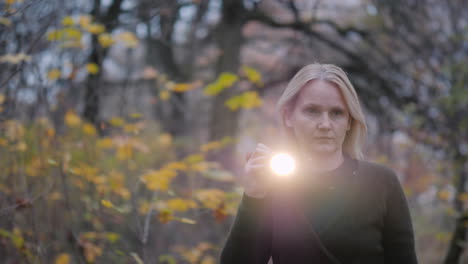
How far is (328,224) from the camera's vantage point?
1.35 m

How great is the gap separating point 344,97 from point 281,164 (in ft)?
1.27

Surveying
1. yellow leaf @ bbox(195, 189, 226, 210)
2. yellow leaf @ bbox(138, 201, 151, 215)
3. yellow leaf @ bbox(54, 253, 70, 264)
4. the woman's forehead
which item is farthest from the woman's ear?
yellow leaf @ bbox(54, 253, 70, 264)

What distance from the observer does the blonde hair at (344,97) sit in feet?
4.67

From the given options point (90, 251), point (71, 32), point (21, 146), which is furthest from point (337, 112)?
point (90, 251)

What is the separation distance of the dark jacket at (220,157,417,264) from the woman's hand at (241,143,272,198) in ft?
0.10

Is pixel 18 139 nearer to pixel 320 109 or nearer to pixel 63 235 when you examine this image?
pixel 63 235

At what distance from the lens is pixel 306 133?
143cm

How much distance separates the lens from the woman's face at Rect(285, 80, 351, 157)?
1.41 metres

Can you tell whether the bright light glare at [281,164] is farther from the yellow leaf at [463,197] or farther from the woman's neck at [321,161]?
the yellow leaf at [463,197]

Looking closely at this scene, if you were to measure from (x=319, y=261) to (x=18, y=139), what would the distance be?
2.44 m

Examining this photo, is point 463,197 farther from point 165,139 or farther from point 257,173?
point 257,173

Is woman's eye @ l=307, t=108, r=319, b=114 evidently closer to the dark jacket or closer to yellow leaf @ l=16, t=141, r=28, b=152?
the dark jacket

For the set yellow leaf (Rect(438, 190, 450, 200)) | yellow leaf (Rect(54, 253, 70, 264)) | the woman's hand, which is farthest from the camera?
yellow leaf (Rect(438, 190, 450, 200))

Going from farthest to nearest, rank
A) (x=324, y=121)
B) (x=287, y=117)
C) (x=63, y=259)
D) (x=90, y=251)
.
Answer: (x=63, y=259) → (x=90, y=251) → (x=287, y=117) → (x=324, y=121)
